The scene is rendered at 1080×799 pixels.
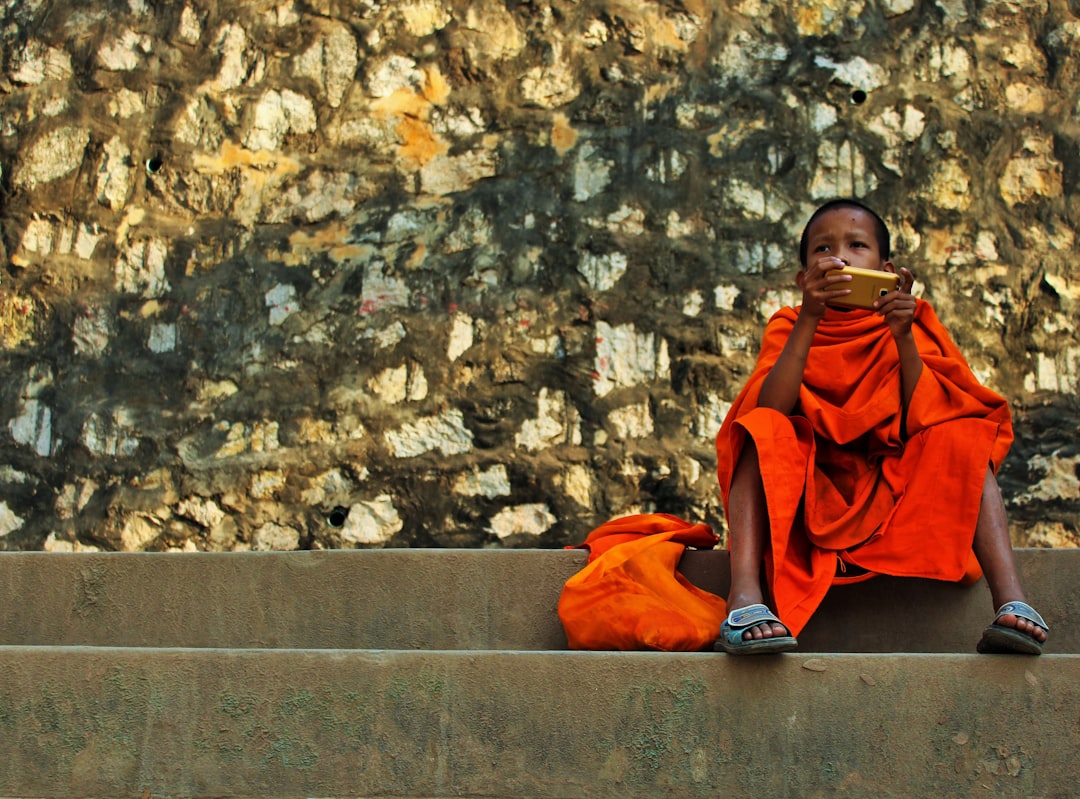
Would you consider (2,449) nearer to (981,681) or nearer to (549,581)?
(549,581)

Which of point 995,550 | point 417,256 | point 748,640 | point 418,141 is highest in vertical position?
point 418,141

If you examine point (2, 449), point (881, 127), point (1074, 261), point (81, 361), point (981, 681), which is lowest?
point (981, 681)

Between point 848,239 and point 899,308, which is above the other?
point 848,239

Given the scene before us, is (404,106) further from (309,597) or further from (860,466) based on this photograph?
(860,466)

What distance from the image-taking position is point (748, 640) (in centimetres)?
219

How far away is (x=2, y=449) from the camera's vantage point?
14.0ft

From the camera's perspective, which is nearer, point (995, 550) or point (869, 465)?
point (995, 550)

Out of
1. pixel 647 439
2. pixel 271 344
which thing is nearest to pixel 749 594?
pixel 647 439

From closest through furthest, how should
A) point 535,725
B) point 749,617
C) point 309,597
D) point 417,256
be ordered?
point 535,725 < point 749,617 < point 309,597 < point 417,256

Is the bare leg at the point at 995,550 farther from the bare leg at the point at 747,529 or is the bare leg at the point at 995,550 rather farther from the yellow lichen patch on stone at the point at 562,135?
the yellow lichen patch on stone at the point at 562,135

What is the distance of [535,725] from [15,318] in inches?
124

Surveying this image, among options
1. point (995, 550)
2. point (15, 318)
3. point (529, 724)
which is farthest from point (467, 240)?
point (529, 724)

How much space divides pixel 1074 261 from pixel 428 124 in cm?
237

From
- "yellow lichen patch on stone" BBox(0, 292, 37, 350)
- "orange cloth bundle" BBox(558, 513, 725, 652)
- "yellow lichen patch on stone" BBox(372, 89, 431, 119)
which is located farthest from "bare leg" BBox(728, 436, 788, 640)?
"yellow lichen patch on stone" BBox(0, 292, 37, 350)
